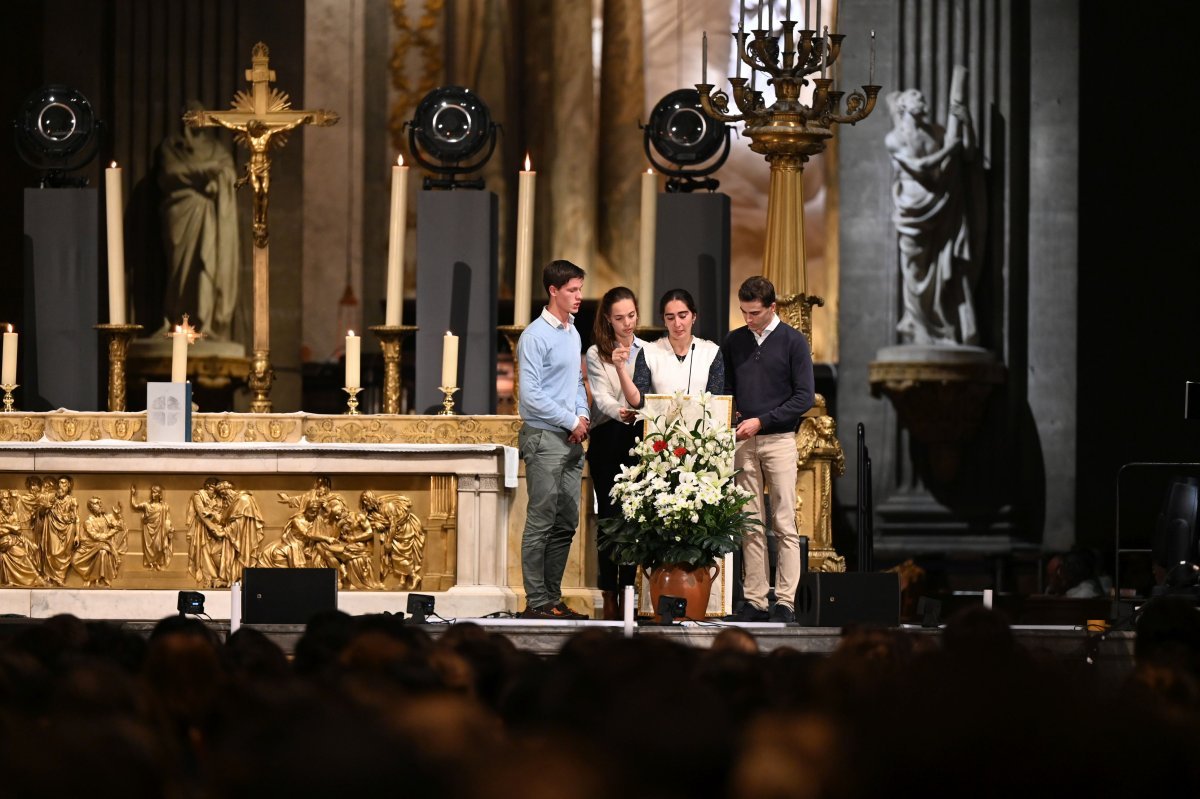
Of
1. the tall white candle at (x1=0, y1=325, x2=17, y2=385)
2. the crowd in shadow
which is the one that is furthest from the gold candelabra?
the crowd in shadow

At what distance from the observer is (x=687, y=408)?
7816 mm

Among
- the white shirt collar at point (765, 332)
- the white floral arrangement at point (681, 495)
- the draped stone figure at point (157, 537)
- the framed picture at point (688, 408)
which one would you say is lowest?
the draped stone figure at point (157, 537)

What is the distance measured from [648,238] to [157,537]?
296 centimetres

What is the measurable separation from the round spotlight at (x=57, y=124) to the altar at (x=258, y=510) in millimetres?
2394

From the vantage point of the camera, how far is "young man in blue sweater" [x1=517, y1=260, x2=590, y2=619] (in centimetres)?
796

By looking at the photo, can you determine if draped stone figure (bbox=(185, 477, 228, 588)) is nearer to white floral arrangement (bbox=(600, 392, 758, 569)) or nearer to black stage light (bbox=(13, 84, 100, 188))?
white floral arrangement (bbox=(600, 392, 758, 569))

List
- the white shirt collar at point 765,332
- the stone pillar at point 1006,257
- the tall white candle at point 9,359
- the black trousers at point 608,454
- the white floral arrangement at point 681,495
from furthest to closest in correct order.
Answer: the stone pillar at point 1006,257, the tall white candle at point 9,359, the black trousers at point 608,454, the white shirt collar at point 765,332, the white floral arrangement at point 681,495

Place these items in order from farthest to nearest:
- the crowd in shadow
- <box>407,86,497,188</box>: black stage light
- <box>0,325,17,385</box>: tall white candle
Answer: <box>407,86,497,188</box>: black stage light, <box>0,325,17,385</box>: tall white candle, the crowd in shadow

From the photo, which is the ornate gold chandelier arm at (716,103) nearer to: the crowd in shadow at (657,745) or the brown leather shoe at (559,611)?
the brown leather shoe at (559,611)

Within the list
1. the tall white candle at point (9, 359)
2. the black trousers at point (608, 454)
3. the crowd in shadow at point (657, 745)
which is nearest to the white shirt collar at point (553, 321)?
the black trousers at point (608, 454)

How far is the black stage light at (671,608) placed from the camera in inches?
287

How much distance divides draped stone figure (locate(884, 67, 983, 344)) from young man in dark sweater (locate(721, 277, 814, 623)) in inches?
185

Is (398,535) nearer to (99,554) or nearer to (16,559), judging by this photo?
(99,554)

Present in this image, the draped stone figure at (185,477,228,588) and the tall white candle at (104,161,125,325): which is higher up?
the tall white candle at (104,161,125,325)
